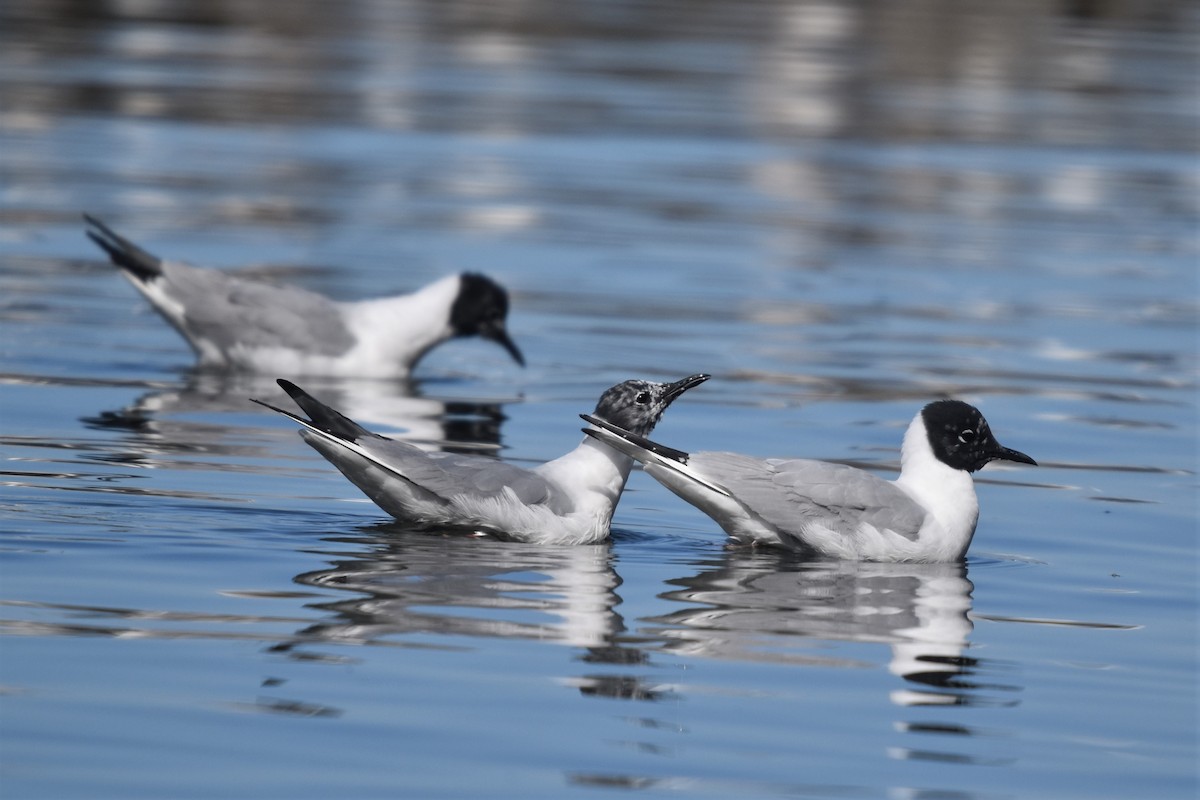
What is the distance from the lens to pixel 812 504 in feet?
32.4

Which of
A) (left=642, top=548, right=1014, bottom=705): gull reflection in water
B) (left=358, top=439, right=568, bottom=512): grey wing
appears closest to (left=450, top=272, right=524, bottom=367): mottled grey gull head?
(left=358, top=439, right=568, bottom=512): grey wing

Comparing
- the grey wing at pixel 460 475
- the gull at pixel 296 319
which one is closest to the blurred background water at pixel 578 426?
the grey wing at pixel 460 475

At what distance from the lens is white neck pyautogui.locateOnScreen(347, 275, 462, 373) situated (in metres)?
14.6

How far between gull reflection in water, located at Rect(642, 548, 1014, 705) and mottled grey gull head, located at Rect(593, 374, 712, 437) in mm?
761

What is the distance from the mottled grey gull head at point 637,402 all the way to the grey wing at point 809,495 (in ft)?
1.25

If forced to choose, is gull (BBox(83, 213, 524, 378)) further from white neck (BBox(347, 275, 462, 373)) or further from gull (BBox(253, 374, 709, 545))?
gull (BBox(253, 374, 709, 545))

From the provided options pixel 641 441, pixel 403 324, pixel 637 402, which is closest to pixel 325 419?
pixel 641 441

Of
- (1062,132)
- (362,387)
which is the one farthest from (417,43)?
(362,387)

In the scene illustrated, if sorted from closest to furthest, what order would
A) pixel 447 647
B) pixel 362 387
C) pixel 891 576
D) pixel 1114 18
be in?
pixel 447 647
pixel 891 576
pixel 362 387
pixel 1114 18

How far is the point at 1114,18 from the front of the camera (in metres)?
49.1

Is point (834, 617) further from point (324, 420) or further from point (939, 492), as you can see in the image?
point (324, 420)

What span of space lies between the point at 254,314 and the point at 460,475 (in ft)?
16.3

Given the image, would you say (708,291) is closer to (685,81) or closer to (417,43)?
(685,81)

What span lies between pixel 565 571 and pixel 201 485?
6.83 ft
